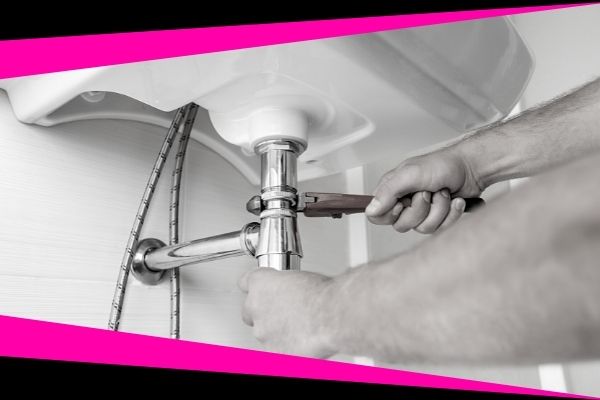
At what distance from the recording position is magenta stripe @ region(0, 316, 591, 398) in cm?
41

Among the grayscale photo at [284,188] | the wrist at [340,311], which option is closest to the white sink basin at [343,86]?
the grayscale photo at [284,188]

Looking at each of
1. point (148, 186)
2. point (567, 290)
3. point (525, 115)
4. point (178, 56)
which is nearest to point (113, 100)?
point (148, 186)

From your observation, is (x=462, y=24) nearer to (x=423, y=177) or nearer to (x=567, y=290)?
(x=423, y=177)

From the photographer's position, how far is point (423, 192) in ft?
1.92

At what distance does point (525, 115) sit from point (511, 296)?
49 centimetres

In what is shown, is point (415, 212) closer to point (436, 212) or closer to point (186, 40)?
point (436, 212)

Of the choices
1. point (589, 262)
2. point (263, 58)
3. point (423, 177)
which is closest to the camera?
point (589, 262)

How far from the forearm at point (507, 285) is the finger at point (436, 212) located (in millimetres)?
337

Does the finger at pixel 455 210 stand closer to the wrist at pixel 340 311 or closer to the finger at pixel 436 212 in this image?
the finger at pixel 436 212

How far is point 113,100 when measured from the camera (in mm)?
670

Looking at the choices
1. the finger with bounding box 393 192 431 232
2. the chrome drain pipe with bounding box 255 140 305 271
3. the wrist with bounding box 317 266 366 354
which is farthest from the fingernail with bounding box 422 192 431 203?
the wrist with bounding box 317 266 366 354

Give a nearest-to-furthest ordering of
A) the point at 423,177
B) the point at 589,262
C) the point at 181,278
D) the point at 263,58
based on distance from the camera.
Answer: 1. the point at 589,262
2. the point at 263,58
3. the point at 423,177
4. the point at 181,278

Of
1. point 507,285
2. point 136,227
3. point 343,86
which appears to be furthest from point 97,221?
point 507,285

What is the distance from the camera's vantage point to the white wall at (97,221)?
0.59m
